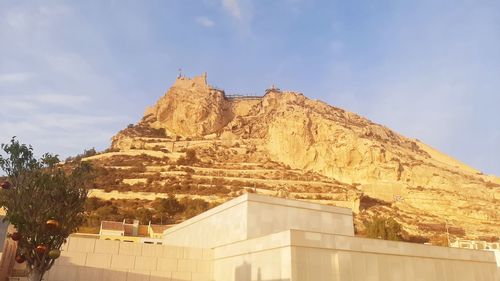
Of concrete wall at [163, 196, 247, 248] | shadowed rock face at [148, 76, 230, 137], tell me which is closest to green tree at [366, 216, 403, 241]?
concrete wall at [163, 196, 247, 248]

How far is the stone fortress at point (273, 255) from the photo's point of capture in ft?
51.2

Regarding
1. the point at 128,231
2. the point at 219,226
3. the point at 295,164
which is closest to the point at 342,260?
the point at 219,226

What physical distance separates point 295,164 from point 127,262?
203 ft

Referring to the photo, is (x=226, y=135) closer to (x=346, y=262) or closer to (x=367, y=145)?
(x=367, y=145)

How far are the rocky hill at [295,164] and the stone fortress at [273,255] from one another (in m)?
35.2

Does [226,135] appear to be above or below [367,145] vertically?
above

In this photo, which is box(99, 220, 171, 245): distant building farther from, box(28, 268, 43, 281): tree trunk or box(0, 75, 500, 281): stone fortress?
box(28, 268, 43, 281): tree trunk

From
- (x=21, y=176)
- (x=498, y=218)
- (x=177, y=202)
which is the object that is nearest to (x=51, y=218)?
(x=21, y=176)

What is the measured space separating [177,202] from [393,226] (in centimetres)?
3016

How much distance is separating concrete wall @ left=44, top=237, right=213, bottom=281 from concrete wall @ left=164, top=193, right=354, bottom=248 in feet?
6.04

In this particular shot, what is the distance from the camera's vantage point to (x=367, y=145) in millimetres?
73125

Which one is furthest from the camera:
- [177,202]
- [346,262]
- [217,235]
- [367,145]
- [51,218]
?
[367,145]

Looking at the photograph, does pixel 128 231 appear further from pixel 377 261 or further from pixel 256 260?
pixel 377 261

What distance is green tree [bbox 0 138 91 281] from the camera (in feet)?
42.7
